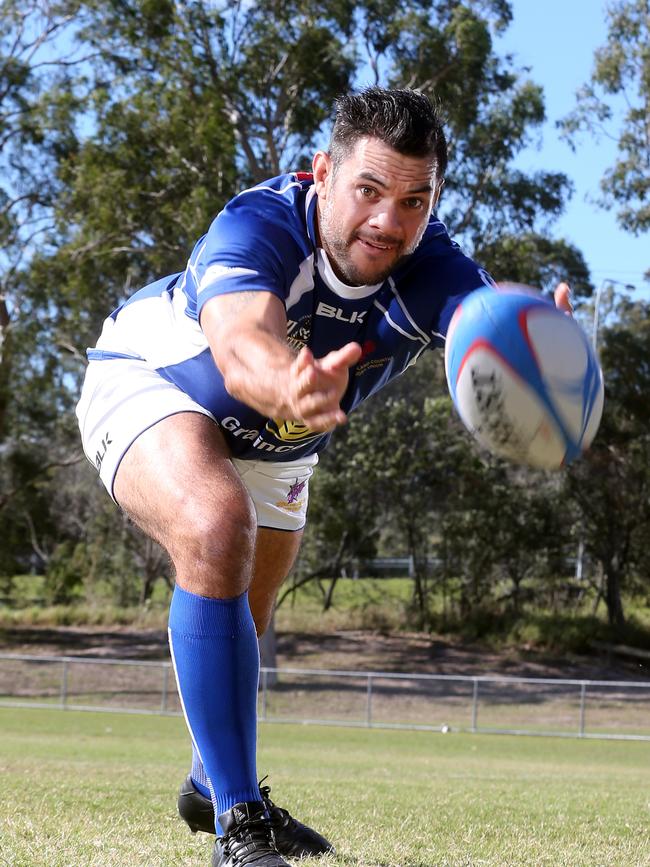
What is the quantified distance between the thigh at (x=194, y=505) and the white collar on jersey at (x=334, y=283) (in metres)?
0.70

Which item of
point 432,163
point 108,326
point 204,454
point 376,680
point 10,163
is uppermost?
point 10,163

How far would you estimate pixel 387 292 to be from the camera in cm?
415

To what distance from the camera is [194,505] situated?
11.5 feet

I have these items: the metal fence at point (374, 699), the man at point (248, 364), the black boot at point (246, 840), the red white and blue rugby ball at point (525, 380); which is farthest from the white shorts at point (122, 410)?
the metal fence at point (374, 699)

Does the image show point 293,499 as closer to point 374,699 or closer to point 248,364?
point 248,364

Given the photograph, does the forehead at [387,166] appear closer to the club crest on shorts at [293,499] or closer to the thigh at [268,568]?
the club crest on shorts at [293,499]

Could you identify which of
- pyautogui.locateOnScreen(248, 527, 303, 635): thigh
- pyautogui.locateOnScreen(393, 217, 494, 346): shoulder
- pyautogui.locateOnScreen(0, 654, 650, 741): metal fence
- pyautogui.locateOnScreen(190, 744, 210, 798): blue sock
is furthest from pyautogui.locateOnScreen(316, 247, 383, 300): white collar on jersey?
pyautogui.locateOnScreen(0, 654, 650, 741): metal fence

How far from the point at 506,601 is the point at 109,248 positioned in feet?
60.0

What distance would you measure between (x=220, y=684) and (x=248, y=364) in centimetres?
104

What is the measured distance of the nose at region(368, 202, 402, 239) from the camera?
3.81 m

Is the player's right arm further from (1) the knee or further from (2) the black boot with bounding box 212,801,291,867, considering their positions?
(2) the black boot with bounding box 212,801,291,867

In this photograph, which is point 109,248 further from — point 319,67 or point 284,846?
point 284,846

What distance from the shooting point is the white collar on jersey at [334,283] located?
3982mm

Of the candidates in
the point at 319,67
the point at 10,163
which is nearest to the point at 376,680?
the point at 319,67
